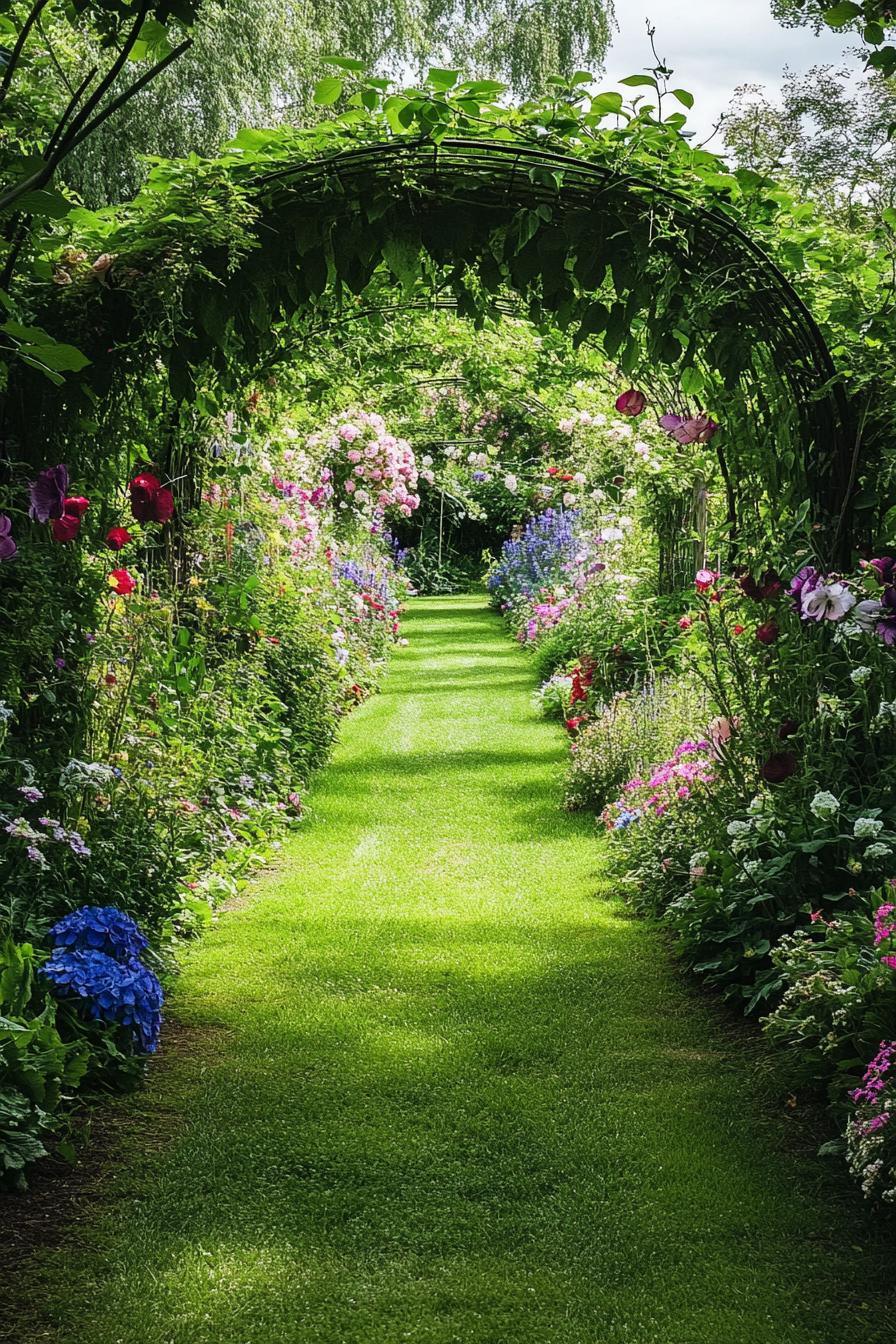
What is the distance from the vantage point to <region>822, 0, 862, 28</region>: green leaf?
168 cm

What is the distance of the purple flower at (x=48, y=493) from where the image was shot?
3.73m

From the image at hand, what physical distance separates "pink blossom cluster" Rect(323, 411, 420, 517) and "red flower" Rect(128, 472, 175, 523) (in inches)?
247

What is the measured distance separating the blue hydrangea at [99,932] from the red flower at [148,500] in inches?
Answer: 58.5

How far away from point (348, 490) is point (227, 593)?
533 centimetres

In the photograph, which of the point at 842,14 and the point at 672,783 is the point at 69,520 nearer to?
the point at 672,783

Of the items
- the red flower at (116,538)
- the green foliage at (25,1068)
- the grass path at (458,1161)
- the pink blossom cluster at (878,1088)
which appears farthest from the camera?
the red flower at (116,538)

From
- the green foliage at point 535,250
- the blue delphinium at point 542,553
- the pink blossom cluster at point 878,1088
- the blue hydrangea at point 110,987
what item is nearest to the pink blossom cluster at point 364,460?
the blue delphinium at point 542,553

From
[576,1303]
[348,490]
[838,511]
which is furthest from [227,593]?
[348,490]

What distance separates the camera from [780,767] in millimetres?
3943

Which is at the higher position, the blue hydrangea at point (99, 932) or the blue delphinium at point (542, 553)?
the blue delphinium at point (542, 553)

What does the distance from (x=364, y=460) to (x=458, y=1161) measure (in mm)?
9010

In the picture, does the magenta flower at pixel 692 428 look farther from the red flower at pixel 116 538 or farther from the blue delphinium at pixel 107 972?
the blue delphinium at pixel 107 972

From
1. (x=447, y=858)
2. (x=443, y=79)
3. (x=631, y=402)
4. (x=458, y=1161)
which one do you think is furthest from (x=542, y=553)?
(x=458, y=1161)

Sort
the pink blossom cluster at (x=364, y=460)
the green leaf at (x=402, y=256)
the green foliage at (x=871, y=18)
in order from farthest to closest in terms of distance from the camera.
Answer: the pink blossom cluster at (x=364, y=460) → the green leaf at (x=402, y=256) → the green foliage at (x=871, y=18)
